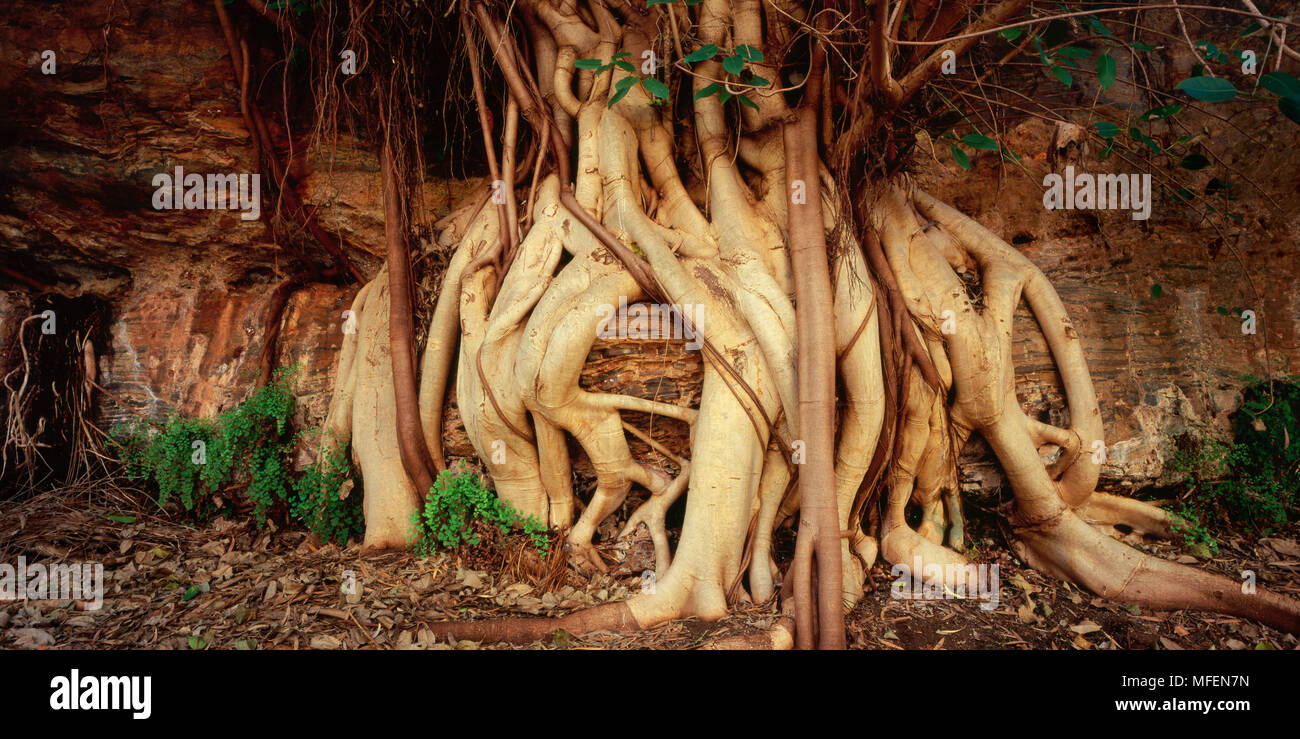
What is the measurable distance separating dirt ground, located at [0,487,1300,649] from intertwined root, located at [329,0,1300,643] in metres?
0.16

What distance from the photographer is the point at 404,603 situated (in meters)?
3.20

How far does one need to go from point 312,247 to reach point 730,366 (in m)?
3.60

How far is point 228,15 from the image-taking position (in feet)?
13.5

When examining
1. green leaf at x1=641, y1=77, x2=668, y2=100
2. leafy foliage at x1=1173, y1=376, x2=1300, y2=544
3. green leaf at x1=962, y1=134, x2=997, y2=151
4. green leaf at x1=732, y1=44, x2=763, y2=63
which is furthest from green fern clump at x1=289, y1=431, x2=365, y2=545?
leafy foliage at x1=1173, y1=376, x2=1300, y2=544

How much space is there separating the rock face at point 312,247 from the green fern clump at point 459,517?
0.43 metres

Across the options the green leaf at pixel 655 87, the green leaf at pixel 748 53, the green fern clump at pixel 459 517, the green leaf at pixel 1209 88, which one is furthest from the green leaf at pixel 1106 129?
→ the green fern clump at pixel 459 517

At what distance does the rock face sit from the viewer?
4129 mm

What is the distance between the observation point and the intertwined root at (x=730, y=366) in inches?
130

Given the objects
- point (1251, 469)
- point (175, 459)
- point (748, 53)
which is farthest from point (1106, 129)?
point (175, 459)

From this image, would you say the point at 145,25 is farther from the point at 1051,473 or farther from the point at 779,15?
the point at 1051,473

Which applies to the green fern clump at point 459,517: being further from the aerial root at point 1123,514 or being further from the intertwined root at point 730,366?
the aerial root at point 1123,514

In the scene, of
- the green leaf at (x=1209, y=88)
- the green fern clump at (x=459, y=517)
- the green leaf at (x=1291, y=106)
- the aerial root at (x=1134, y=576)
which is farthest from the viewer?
the green fern clump at (x=459, y=517)

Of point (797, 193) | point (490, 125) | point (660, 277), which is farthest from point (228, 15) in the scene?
point (797, 193)

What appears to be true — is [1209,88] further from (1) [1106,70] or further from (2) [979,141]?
(2) [979,141]
